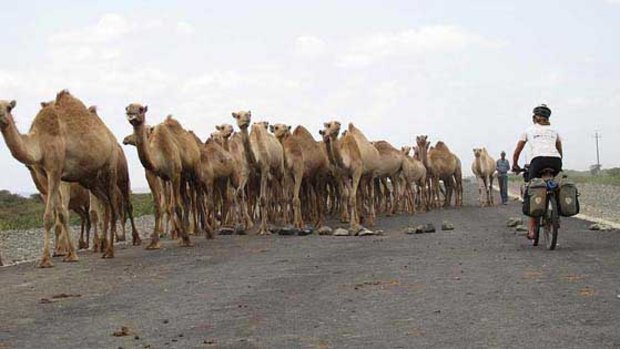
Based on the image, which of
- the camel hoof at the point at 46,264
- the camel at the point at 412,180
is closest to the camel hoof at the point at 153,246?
the camel hoof at the point at 46,264

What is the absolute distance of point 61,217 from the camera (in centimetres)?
1608

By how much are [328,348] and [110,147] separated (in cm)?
1122

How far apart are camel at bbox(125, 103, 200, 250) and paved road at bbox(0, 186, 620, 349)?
2.54 m

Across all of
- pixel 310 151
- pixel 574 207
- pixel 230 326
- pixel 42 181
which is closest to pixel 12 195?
pixel 310 151

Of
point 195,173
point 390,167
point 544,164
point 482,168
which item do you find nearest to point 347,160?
point 195,173

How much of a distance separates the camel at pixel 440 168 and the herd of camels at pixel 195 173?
1385mm

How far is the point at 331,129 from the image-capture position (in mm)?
24969

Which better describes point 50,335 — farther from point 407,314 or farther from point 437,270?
point 437,270

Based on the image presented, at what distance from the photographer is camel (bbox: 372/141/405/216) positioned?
34.7m

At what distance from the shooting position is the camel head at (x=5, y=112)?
1503 centimetres

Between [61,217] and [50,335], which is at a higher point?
[61,217]

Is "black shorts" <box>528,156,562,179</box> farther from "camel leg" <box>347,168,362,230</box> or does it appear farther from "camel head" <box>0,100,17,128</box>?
"camel head" <box>0,100,17,128</box>

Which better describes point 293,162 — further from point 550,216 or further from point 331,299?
point 331,299

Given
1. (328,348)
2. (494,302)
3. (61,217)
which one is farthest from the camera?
(61,217)
